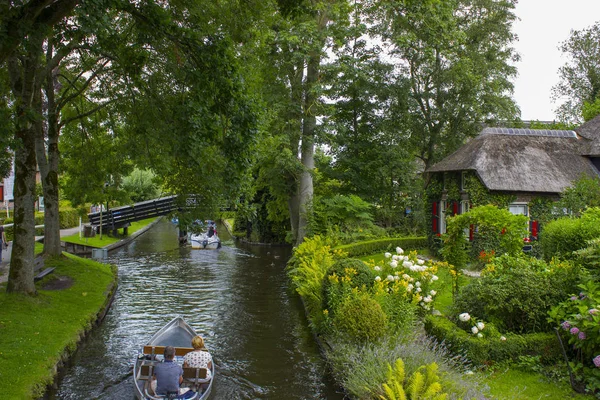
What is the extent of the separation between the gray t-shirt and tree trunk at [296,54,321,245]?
1826 centimetres

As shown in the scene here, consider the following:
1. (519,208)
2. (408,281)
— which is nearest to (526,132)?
(519,208)

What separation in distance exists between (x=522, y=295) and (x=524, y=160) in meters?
15.8

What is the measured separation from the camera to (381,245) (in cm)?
2994

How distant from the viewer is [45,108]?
2398cm

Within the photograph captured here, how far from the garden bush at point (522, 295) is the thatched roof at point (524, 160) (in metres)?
12.9

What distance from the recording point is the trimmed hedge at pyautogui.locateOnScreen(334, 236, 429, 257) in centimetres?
2759

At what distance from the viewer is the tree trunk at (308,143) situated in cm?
2722

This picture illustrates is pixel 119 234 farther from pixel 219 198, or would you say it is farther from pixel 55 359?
pixel 55 359

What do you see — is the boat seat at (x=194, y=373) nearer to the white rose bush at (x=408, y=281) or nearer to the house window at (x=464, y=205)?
the white rose bush at (x=408, y=281)

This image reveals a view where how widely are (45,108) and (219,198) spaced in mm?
12718

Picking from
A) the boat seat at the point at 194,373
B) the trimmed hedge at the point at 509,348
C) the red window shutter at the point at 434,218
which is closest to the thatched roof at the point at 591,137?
the red window shutter at the point at 434,218

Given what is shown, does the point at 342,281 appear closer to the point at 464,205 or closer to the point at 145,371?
the point at 145,371

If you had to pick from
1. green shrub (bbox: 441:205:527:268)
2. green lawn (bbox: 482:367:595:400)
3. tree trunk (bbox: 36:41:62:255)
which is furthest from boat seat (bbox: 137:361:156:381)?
tree trunk (bbox: 36:41:62:255)

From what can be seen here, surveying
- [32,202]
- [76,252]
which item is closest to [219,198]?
[32,202]
